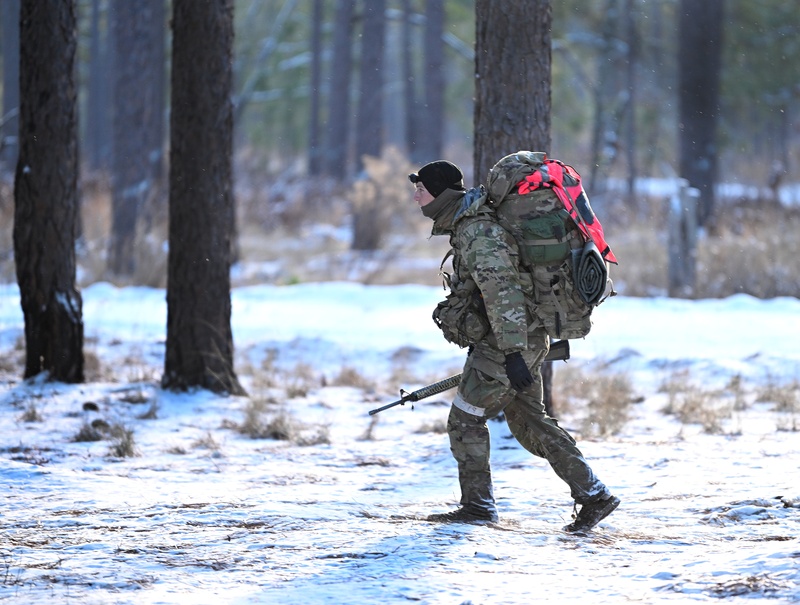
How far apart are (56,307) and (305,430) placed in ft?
7.43

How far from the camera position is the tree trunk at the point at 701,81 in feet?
62.8

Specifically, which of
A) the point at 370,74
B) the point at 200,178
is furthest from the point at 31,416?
the point at 370,74

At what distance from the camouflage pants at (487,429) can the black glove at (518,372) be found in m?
0.22

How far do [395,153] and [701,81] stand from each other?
6302 millimetres

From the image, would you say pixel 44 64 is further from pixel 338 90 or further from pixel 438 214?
pixel 338 90

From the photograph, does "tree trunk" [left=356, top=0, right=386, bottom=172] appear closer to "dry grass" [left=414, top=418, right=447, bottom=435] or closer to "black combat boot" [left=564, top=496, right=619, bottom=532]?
"dry grass" [left=414, top=418, right=447, bottom=435]

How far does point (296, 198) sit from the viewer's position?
2370 centimetres

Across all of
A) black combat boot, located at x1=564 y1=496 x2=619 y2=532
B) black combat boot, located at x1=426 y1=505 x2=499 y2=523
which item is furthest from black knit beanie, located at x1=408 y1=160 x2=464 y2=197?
black combat boot, located at x1=564 y1=496 x2=619 y2=532

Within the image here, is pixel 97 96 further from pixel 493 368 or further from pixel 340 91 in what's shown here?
pixel 493 368

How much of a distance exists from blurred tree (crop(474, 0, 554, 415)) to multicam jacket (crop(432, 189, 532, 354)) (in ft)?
7.58

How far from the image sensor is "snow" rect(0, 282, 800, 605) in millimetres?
3590

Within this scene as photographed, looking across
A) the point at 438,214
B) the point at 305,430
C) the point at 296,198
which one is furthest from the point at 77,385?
the point at 296,198

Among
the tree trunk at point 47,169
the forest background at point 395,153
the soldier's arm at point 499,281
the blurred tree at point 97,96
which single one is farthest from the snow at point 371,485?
the blurred tree at point 97,96

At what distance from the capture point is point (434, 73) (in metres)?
25.0
